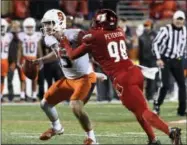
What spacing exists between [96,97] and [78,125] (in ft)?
17.6

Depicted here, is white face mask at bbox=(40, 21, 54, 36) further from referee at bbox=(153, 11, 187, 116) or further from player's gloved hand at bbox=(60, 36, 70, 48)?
referee at bbox=(153, 11, 187, 116)

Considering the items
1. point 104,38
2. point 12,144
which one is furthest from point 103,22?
point 12,144

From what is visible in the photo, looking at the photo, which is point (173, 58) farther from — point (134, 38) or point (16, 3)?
point (16, 3)

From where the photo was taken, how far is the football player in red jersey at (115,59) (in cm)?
844

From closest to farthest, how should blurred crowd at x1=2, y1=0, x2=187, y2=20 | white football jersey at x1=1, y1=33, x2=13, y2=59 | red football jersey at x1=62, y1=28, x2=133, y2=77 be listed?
red football jersey at x1=62, y1=28, x2=133, y2=77
white football jersey at x1=1, y1=33, x2=13, y2=59
blurred crowd at x1=2, y1=0, x2=187, y2=20

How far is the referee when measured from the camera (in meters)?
12.9

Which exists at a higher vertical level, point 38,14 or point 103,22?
point 103,22

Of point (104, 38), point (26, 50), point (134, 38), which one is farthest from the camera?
point (134, 38)

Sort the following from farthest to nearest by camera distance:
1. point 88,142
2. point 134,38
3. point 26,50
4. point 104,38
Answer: point 134,38 → point 26,50 → point 88,142 → point 104,38

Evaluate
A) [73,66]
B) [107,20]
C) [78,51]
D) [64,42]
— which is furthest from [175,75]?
[78,51]

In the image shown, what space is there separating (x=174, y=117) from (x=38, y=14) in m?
7.83

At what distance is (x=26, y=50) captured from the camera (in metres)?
16.7

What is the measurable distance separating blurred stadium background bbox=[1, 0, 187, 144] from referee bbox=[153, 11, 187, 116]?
1.61ft

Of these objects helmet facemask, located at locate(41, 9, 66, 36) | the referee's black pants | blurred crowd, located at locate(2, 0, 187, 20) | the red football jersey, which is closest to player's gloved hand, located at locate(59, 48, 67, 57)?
helmet facemask, located at locate(41, 9, 66, 36)
